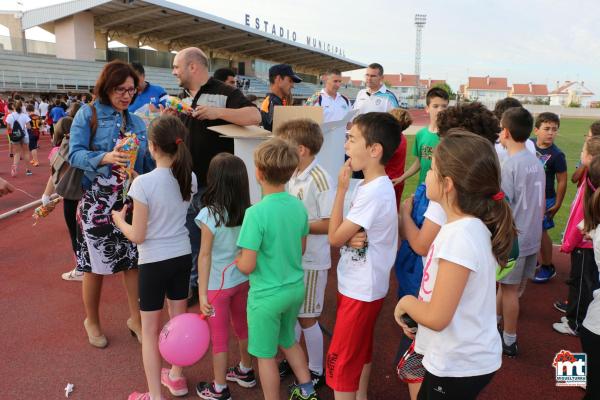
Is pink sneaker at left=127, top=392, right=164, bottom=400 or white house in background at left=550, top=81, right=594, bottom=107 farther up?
white house in background at left=550, top=81, right=594, bottom=107

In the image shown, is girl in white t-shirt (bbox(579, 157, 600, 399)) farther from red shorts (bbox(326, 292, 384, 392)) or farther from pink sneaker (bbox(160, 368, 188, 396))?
pink sneaker (bbox(160, 368, 188, 396))

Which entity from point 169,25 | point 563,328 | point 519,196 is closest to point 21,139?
point 519,196

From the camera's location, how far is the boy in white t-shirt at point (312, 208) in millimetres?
2525

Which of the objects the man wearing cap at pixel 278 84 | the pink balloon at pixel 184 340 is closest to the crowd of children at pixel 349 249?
the pink balloon at pixel 184 340

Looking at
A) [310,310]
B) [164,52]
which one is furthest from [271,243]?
[164,52]

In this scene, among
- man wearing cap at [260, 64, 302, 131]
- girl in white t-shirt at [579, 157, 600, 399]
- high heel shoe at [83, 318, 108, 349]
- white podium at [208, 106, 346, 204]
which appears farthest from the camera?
man wearing cap at [260, 64, 302, 131]

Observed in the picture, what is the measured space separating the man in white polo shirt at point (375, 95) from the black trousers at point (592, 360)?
4.45 m

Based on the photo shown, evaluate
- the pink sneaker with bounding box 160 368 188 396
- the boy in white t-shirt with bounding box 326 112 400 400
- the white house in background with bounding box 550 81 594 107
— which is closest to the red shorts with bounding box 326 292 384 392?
the boy in white t-shirt with bounding box 326 112 400 400

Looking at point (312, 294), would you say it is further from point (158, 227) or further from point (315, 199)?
point (158, 227)

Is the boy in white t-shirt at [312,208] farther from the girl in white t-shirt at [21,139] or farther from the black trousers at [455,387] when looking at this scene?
the girl in white t-shirt at [21,139]

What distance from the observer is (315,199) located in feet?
8.32

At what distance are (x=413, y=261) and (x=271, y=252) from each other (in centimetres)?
81

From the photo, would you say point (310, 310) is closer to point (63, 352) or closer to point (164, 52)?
point (63, 352)

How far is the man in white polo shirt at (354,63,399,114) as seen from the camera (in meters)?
6.20
